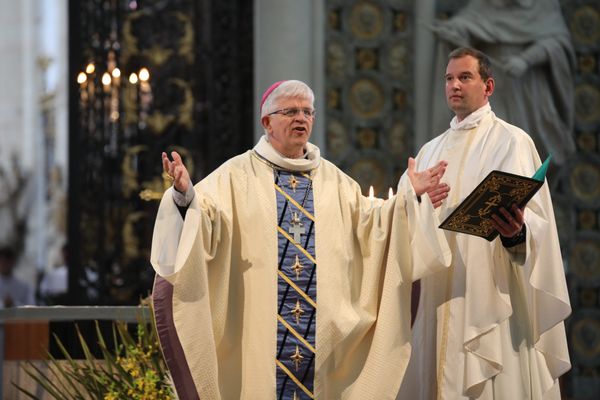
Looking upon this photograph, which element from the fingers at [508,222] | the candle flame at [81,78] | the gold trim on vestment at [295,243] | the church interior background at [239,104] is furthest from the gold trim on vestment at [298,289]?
Answer: the candle flame at [81,78]

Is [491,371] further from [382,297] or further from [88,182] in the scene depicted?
[88,182]

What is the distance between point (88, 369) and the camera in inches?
265

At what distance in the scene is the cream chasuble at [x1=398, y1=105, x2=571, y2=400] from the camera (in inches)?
251

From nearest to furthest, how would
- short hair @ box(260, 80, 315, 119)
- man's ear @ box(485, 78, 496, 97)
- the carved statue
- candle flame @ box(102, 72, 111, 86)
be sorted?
1. short hair @ box(260, 80, 315, 119)
2. man's ear @ box(485, 78, 496, 97)
3. the carved statue
4. candle flame @ box(102, 72, 111, 86)

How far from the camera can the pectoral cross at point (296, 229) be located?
250 inches

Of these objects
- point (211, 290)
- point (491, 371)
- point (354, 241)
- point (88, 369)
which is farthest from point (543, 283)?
point (88, 369)

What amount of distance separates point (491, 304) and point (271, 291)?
98cm

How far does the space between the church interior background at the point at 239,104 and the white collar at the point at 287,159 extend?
355 centimetres

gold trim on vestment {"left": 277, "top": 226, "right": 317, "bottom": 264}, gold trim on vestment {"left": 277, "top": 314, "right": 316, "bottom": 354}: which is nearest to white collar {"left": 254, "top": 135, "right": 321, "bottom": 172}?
gold trim on vestment {"left": 277, "top": 226, "right": 317, "bottom": 264}

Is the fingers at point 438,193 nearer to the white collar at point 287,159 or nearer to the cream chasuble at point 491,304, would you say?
the cream chasuble at point 491,304

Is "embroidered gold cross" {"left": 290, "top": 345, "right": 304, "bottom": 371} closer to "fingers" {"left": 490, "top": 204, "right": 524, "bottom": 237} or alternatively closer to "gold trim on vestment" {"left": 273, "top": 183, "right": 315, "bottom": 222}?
"gold trim on vestment" {"left": 273, "top": 183, "right": 315, "bottom": 222}

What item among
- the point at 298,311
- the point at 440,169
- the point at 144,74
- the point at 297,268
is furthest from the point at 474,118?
the point at 144,74

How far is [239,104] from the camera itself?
418 inches

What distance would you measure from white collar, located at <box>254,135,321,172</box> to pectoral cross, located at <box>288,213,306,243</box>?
0.75 feet
